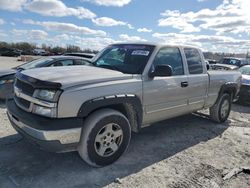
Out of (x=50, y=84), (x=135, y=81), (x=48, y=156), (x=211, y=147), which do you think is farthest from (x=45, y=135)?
(x=211, y=147)

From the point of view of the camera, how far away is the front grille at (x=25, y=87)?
365cm

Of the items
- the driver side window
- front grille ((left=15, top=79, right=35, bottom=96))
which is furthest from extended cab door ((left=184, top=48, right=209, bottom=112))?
front grille ((left=15, top=79, right=35, bottom=96))

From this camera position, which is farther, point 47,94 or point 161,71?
point 161,71

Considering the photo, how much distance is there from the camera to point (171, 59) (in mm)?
4969

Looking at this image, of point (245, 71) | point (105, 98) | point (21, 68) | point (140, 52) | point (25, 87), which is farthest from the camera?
point (245, 71)

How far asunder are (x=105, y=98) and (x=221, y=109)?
4064 millimetres

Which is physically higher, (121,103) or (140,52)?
(140,52)

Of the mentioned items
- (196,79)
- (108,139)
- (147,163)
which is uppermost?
(196,79)

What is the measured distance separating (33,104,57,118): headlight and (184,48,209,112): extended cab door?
2890 millimetres

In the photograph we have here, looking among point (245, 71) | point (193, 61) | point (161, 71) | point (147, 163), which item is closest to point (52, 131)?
point (147, 163)

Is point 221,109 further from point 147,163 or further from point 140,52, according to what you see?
point 147,163

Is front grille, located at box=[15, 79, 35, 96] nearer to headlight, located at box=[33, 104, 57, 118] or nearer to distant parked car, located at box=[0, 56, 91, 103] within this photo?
headlight, located at box=[33, 104, 57, 118]

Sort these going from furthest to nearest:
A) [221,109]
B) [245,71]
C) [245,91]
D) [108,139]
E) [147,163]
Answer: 1. [245,71]
2. [245,91]
3. [221,109]
4. [147,163]
5. [108,139]

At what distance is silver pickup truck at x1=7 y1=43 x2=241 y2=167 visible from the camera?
3367mm
